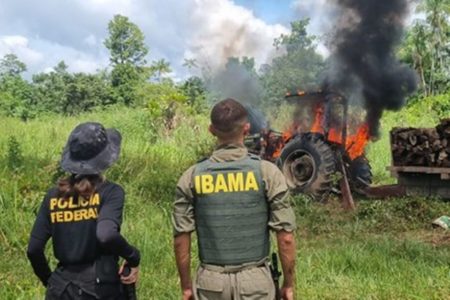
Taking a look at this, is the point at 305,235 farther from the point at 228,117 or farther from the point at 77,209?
the point at 77,209

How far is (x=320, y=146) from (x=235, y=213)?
6.68 metres

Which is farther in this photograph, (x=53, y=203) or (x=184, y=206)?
(x=184, y=206)

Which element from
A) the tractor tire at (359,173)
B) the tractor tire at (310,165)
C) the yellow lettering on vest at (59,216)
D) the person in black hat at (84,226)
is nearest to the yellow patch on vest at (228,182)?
the person in black hat at (84,226)

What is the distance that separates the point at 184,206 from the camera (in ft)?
9.64

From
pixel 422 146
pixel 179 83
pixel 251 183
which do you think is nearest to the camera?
pixel 251 183

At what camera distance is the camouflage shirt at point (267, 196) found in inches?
112

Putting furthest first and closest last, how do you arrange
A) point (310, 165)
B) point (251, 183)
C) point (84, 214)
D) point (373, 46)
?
1. point (373, 46)
2. point (310, 165)
3. point (251, 183)
4. point (84, 214)

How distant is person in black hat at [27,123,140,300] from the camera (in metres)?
2.67

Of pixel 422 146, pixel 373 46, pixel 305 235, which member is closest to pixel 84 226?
pixel 305 235

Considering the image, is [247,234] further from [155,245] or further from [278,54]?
[278,54]

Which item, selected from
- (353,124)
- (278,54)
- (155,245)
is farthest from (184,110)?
(155,245)

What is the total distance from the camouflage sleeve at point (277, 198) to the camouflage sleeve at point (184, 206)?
36 centimetres

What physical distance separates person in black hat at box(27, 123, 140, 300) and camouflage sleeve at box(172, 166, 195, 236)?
0.28 metres

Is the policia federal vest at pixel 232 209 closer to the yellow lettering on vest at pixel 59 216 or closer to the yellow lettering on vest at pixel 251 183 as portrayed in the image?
the yellow lettering on vest at pixel 251 183
